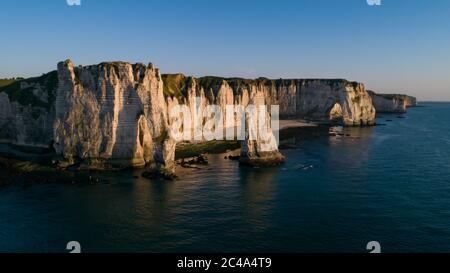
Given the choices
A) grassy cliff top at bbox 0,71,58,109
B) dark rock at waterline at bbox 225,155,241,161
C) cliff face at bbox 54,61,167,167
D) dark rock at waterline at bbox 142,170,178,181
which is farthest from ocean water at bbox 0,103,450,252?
grassy cliff top at bbox 0,71,58,109

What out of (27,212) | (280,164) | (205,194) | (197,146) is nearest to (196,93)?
(197,146)

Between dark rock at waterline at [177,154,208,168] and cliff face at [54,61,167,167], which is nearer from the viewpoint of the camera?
cliff face at [54,61,167,167]

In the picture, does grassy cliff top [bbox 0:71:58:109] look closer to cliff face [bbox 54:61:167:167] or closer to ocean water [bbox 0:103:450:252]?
cliff face [bbox 54:61:167:167]

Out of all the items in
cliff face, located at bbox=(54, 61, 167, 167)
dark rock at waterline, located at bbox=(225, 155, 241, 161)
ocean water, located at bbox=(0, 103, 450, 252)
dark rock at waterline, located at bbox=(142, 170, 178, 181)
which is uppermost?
cliff face, located at bbox=(54, 61, 167, 167)

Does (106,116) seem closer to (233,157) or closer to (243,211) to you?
(233,157)

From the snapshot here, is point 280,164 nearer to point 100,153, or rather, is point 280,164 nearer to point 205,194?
point 205,194
